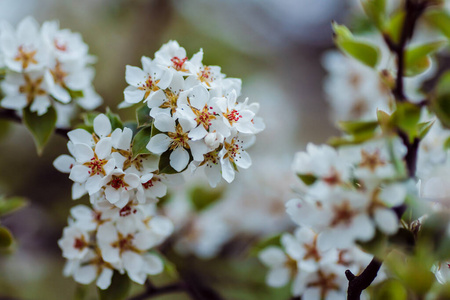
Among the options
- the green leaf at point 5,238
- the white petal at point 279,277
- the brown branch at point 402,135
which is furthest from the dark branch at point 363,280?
the green leaf at point 5,238

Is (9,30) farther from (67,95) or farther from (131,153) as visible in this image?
(131,153)

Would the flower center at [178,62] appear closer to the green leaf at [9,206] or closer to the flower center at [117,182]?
the flower center at [117,182]

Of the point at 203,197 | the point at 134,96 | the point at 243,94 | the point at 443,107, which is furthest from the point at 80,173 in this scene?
the point at 243,94

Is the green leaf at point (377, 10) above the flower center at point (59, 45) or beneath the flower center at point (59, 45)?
above

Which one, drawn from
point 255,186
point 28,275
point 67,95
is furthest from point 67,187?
point 67,95

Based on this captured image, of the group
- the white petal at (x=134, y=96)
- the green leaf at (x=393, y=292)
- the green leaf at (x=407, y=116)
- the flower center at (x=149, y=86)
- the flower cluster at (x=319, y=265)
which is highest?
the green leaf at (x=407, y=116)

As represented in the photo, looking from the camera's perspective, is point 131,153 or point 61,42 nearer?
point 131,153

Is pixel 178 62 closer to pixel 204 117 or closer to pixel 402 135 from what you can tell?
pixel 204 117

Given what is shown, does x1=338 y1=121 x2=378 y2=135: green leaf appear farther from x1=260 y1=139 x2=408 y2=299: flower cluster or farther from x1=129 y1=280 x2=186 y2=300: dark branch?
x1=129 y1=280 x2=186 y2=300: dark branch
